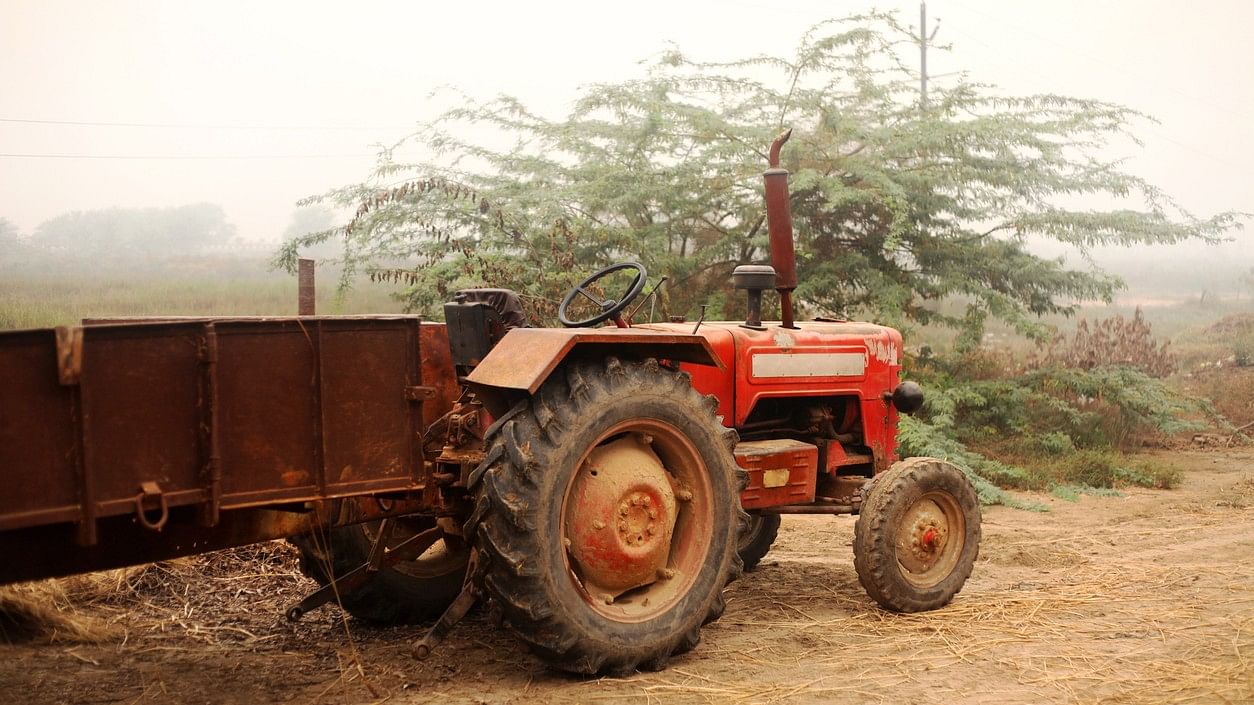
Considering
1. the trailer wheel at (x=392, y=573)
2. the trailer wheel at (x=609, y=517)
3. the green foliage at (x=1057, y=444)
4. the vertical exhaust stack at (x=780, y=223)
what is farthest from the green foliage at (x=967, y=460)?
the trailer wheel at (x=392, y=573)

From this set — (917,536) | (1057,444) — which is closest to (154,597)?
(917,536)

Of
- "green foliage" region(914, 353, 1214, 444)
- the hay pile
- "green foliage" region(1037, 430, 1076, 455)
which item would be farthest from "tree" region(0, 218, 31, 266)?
"green foliage" region(1037, 430, 1076, 455)

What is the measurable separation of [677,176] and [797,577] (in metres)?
5.35

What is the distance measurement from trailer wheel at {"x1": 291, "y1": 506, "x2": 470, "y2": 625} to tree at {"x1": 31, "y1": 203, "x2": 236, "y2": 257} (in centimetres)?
300

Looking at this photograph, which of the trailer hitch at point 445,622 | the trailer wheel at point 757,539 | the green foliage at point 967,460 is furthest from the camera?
the green foliage at point 967,460

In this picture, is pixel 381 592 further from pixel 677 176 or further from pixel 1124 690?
pixel 677 176

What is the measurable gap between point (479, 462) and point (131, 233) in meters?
4.58

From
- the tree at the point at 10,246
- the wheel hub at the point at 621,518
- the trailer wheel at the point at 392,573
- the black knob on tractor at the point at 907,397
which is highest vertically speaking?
the tree at the point at 10,246

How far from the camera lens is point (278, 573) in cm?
536

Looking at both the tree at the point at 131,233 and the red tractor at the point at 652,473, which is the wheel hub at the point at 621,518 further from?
the tree at the point at 131,233

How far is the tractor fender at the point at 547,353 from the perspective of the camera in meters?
3.60

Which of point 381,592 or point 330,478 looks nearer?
point 330,478

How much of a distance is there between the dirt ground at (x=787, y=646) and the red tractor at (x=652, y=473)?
0.21 metres

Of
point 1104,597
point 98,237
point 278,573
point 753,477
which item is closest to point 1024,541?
point 1104,597
